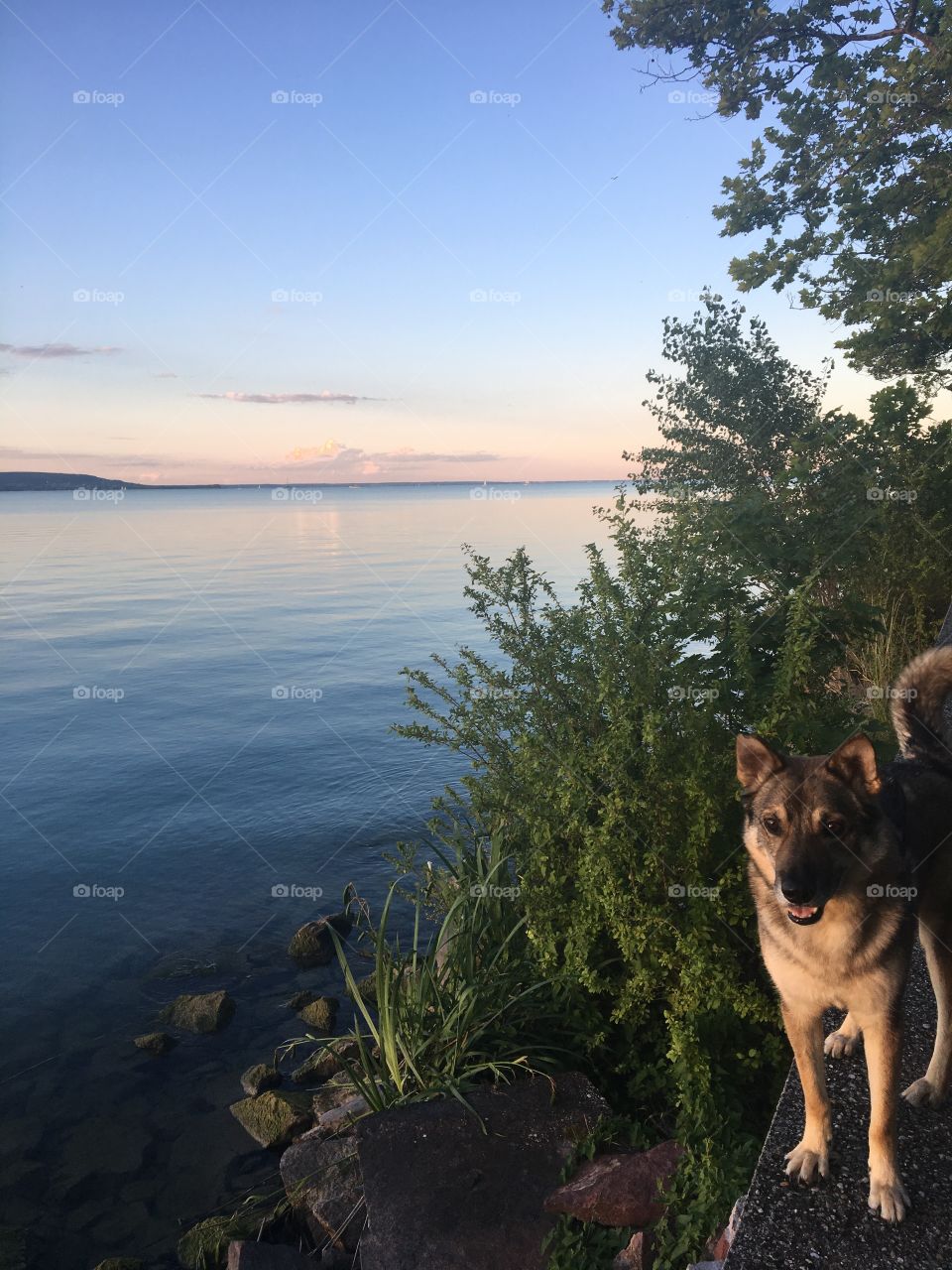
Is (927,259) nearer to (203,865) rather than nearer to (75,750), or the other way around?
(203,865)

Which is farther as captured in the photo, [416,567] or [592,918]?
[416,567]

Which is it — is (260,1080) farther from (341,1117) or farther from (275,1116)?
(341,1117)

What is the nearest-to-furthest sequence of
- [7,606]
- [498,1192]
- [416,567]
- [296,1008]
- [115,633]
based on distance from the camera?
[498,1192]
[296,1008]
[115,633]
[7,606]
[416,567]

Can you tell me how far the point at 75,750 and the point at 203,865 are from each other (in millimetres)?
6677

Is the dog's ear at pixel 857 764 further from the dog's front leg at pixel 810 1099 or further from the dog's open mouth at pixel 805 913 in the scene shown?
the dog's front leg at pixel 810 1099

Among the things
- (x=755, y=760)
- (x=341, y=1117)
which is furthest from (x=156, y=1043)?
(x=755, y=760)

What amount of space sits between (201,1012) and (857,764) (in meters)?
6.91

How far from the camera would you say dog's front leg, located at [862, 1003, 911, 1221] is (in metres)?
3.07

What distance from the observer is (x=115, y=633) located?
2622 centimetres

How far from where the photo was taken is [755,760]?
3.46 meters

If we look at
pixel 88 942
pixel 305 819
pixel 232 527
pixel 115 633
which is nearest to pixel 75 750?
pixel 305 819

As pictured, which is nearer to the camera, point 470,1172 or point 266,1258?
point 470,1172

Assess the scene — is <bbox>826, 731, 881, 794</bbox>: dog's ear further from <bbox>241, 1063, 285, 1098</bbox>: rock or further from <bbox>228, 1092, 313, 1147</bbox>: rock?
<bbox>241, 1063, 285, 1098</bbox>: rock

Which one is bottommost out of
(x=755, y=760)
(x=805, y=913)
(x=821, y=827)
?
(x=805, y=913)
